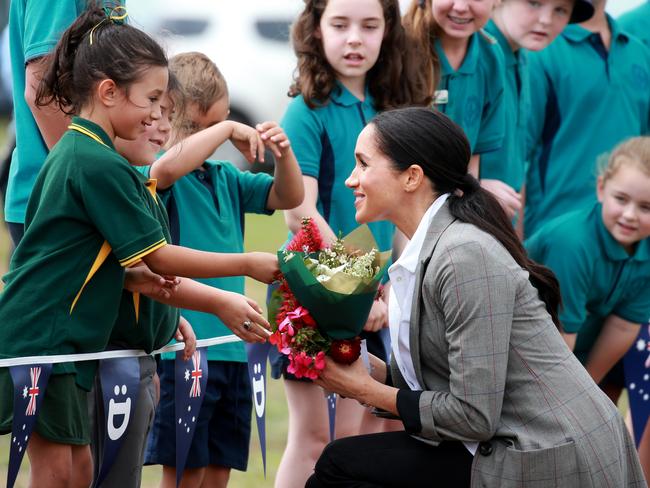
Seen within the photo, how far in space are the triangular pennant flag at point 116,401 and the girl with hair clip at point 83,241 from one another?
11 cm

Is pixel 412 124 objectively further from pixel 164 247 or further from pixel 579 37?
pixel 579 37

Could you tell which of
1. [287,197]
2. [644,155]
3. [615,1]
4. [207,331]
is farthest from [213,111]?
[615,1]

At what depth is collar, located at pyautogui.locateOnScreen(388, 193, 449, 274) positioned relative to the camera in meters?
3.71

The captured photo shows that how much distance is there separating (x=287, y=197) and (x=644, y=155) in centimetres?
202

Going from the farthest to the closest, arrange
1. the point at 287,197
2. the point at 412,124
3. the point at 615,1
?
the point at 615,1, the point at 287,197, the point at 412,124

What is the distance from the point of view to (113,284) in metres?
3.62

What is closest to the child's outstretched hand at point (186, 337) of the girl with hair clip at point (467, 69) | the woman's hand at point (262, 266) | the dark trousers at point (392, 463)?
the woman's hand at point (262, 266)

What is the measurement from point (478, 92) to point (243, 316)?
2.23 m

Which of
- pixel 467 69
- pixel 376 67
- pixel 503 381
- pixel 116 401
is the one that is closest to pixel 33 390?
pixel 116 401

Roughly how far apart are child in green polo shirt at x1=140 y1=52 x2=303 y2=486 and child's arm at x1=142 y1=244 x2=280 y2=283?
666mm

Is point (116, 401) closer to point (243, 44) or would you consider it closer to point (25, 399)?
point (25, 399)

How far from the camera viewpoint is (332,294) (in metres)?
3.47

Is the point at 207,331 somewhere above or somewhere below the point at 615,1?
below

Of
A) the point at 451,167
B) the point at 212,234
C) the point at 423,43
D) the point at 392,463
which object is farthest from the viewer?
the point at 423,43
